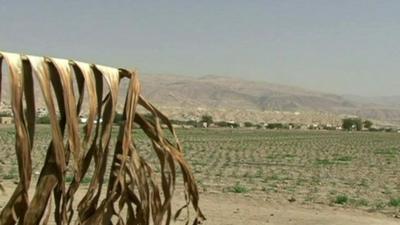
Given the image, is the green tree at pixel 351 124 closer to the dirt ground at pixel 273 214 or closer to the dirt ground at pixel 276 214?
the dirt ground at pixel 273 214

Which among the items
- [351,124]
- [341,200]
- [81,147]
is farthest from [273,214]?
[351,124]

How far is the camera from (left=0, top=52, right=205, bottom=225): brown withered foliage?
2794 mm

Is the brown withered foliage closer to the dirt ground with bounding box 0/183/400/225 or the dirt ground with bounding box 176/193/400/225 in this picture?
the dirt ground with bounding box 0/183/400/225

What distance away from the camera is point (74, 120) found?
2938mm

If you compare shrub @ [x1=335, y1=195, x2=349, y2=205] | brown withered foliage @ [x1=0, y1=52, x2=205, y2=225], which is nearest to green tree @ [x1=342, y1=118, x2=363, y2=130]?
shrub @ [x1=335, y1=195, x2=349, y2=205]

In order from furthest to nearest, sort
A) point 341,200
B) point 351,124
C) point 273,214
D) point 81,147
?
point 351,124 → point 341,200 → point 273,214 → point 81,147

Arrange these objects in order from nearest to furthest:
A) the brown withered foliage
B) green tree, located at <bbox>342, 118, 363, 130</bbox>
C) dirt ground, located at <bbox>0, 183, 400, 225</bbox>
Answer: the brown withered foliage < dirt ground, located at <bbox>0, 183, 400, 225</bbox> < green tree, located at <bbox>342, 118, 363, 130</bbox>

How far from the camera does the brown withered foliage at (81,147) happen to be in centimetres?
279

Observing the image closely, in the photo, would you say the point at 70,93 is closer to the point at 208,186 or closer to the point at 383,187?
the point at 208,186

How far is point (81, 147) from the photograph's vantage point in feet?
9.87

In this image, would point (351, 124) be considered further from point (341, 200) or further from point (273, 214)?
point (273, 214)

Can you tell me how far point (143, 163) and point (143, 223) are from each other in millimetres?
270

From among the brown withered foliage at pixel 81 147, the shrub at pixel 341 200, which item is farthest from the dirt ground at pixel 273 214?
the brown withered foliage at pixel 81 147

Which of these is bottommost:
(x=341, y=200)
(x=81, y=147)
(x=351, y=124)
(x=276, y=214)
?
(x=351, y=124)
